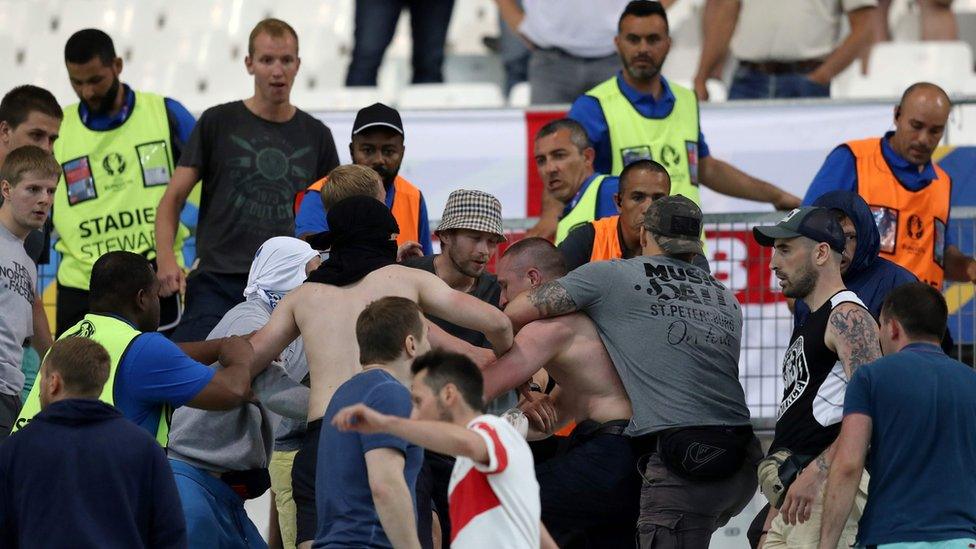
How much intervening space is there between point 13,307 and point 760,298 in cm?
366

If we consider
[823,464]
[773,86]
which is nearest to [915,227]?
[823,464]

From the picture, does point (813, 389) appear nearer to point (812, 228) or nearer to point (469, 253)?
point (812, 228)

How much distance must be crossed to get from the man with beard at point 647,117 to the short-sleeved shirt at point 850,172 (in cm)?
78

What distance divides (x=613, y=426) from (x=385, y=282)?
1212 millimetres

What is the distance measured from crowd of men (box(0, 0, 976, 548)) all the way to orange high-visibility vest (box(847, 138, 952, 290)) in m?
0.01

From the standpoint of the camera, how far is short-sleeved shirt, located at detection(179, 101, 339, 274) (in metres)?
8.84

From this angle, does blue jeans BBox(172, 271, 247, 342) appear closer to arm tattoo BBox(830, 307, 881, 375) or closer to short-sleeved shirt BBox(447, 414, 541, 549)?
arm tattoo BBox(830, 307, 881, 375)

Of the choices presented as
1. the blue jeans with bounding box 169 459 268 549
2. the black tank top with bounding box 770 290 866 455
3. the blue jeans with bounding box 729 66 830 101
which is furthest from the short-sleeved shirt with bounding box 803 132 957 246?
the blue jeans with bounding box 169 459 268 549

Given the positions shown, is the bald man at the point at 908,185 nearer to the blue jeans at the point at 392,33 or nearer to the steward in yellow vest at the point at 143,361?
the steward in yellow vest at the point at 143,361

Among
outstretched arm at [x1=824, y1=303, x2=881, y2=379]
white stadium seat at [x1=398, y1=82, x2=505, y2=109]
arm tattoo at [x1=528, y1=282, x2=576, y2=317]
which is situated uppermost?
white stadium seat at [x1=398, y1=82, x2=505, y2=109]

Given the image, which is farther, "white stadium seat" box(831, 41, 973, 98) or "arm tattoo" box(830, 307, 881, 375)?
"white stadium seat" box(831, 41, 973, 98)

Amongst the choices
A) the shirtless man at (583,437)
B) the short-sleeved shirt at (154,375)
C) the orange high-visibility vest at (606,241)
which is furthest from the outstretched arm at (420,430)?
the orange high-visibility vest at (606,241)

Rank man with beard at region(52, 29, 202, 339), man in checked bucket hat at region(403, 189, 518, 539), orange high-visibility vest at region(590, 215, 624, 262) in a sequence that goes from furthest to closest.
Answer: man with beard at region(52, 29, 202, 339)
orange high-visibility vest at region(590, 215, 624, 262)
man in checked bucket hat at region(403, 189, 518, 539)

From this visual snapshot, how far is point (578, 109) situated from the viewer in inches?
372
